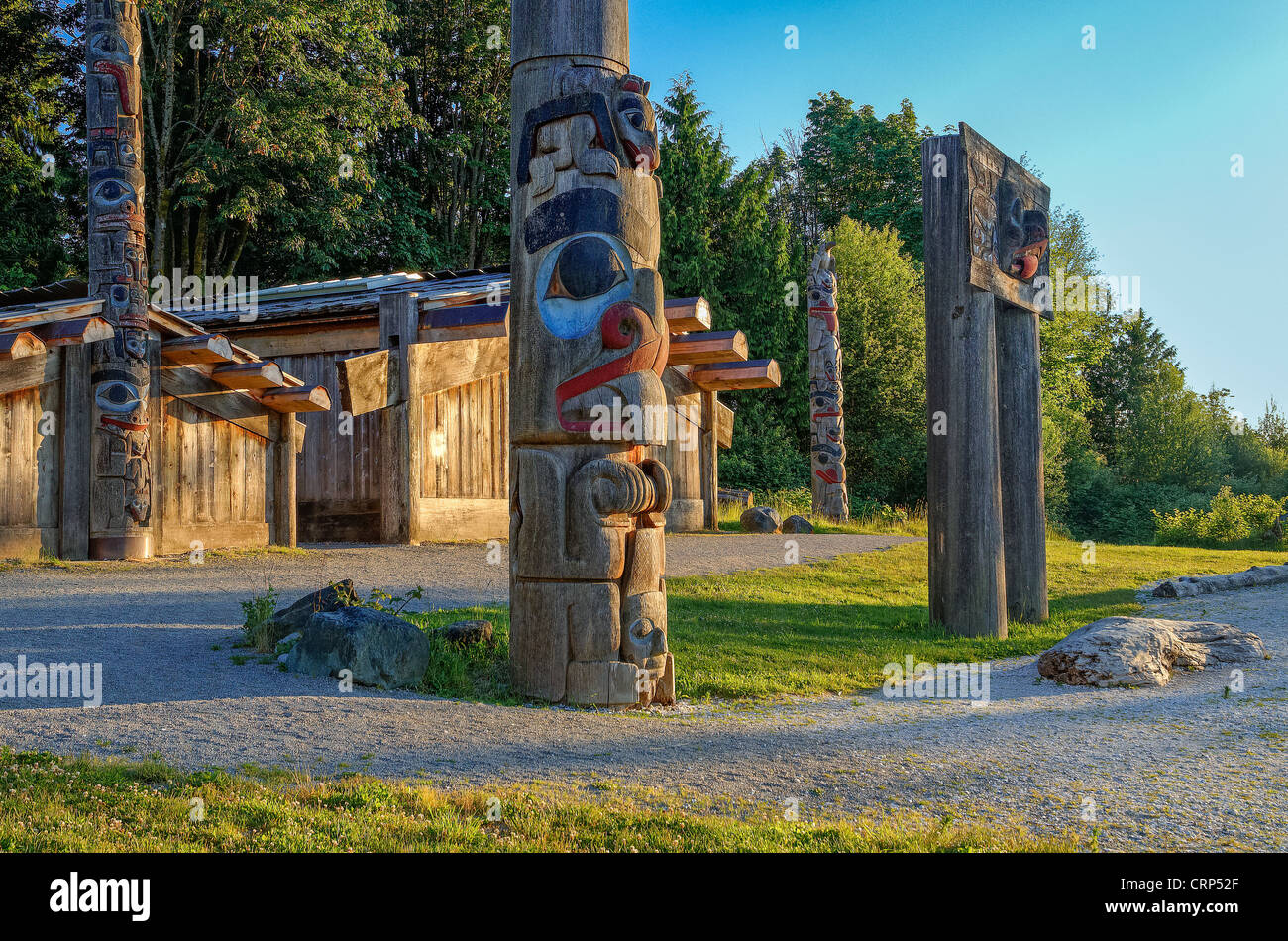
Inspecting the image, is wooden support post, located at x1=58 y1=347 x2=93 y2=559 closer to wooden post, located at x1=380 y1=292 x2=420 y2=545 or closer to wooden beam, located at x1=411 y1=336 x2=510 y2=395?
wooden post, located at x1=380 y1=292 x2=420 y2=545

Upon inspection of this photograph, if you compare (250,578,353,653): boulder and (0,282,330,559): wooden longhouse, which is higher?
(0,282,330,559): wooden longhouse

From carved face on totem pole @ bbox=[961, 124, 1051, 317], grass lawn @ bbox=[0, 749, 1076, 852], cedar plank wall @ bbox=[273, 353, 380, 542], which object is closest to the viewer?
grass lawn @ bbox=[0, 749, 1076, 852]

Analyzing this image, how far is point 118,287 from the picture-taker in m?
12.2

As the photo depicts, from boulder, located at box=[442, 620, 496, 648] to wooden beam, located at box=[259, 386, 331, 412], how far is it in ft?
24.2

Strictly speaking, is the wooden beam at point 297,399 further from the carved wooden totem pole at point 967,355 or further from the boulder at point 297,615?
the carved wooden totem pole at point 967,355

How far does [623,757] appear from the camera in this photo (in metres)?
5.10

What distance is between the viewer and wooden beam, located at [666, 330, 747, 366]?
16750 millimetres

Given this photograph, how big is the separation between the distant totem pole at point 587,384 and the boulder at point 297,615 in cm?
156

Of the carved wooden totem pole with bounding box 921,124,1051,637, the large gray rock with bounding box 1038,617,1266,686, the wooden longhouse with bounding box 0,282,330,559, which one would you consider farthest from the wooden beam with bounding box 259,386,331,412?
the large gray rock with bounding box 1038,617,1266,686

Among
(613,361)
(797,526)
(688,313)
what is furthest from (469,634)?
(797,526)

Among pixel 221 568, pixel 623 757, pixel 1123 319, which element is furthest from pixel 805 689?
pixel 1123 319

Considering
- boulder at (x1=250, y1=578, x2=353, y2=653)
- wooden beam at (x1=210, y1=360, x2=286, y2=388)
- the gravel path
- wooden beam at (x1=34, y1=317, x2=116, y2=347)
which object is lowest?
the gravel path

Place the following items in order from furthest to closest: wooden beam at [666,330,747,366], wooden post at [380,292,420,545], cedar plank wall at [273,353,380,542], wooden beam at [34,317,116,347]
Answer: wooden beam at [666,330,747,366] < cedar plank wall at [273,353,380,542] < wooden post at [380,292,420,545] < wooden beam at [34,317,116,347]

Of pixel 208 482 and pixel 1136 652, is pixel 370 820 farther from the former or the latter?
pixel 208 482
